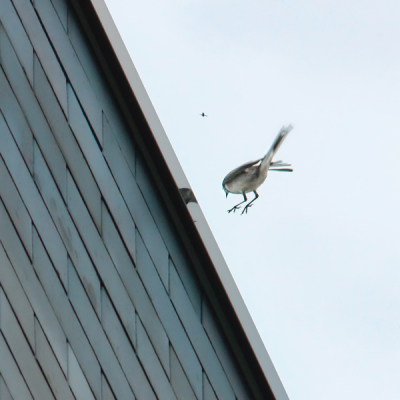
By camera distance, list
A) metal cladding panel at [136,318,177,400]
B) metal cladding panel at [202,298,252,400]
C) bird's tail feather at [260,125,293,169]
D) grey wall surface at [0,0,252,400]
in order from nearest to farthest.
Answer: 1. grey wall surface at [0,0,252,400]
2. metal cladding panel at [136,318,177,400]
3. metal cladding panel at [202,298,252,400]
4. bird's tail feather at [260,125,293,169]

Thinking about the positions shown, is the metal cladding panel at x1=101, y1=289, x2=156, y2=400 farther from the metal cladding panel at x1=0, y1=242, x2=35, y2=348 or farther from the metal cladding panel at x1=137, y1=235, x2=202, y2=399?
the metal cladding panel at x1=0, y1=242, x2=35, y2=348

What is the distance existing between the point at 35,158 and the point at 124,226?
0.66m

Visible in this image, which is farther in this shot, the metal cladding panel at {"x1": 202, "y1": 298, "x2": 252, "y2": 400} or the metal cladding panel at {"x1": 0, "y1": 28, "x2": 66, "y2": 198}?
the metal cladding panel at {"x1": 202, "y1": 298, "x2": 252, "y2": 400}

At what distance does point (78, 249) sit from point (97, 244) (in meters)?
0.12

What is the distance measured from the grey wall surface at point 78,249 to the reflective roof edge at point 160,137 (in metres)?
0.10

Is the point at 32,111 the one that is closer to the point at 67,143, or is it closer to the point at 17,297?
the point at 67,143

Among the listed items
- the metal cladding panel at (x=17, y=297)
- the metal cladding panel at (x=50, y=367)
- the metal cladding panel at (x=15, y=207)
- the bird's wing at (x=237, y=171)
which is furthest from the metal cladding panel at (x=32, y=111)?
the bird's wing at (x=237, y=171)

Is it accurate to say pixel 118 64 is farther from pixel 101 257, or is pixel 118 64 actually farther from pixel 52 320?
pixel 52 320

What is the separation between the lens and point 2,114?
10.0 feet

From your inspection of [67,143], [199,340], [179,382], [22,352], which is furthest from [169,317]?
[67,143]

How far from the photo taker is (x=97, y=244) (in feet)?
10.6

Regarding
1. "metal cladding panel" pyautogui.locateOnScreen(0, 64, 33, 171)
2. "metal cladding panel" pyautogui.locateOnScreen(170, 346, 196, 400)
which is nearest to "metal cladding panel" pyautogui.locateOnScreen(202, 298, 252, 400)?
"metal cladding panel" pyautogui.locateOnScreen(170, 346, 196, 400)

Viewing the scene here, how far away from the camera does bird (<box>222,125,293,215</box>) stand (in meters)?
4.18

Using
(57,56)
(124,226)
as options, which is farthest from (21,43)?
(124,226)
